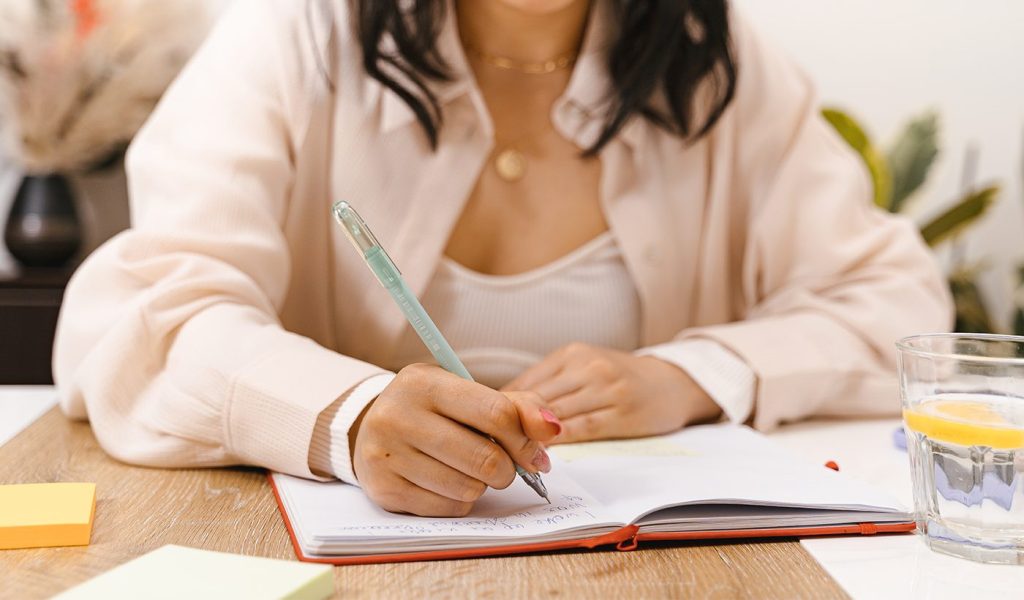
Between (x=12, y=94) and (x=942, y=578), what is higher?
(x=12, y=94)

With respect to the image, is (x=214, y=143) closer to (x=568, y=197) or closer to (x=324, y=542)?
(x=568, y=197)

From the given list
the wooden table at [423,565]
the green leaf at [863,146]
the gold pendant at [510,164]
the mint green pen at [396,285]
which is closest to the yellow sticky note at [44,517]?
the wooden table at [423,565]

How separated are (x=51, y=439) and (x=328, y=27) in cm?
55

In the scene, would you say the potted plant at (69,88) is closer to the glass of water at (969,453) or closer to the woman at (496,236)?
the woman at (496,236)

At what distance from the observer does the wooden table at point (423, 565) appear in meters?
0.57

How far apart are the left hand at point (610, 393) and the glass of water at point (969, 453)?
0.29m

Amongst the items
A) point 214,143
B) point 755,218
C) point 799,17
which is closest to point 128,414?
point 214,143

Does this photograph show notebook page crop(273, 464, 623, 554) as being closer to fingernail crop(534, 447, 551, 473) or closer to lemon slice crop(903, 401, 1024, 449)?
fingernail crop(534, 447, 551, 473)

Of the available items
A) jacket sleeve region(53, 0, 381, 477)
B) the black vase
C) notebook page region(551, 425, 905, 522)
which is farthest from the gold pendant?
the black vase

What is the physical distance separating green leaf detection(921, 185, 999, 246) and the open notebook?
1.70 m

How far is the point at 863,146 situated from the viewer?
222cm

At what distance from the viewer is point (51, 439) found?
2.99ft

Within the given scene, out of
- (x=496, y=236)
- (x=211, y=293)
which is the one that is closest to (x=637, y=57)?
(x=496, y=236)

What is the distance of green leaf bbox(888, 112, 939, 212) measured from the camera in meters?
2.30
